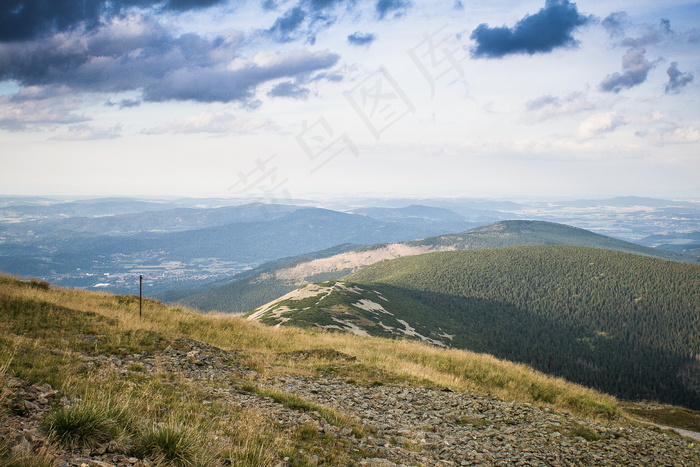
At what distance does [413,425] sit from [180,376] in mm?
7648

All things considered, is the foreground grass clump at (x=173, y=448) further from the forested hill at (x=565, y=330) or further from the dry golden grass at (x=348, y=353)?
the forested hill at (x=565, y=330)

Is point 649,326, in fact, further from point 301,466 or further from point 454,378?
point 301,466

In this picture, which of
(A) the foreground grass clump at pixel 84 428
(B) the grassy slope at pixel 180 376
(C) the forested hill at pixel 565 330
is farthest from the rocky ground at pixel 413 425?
(C) the forested hill at pixel 565 330

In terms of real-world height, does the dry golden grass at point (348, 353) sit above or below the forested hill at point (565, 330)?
above

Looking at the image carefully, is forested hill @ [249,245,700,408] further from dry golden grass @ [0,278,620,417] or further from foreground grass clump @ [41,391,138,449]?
foreground grass clump @ [41,391,138,449]

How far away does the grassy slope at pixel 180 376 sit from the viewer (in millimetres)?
8031

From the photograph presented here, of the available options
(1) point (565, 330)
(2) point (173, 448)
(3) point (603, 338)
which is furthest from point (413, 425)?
(3) point (603, 338)

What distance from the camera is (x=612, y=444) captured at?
1181cm

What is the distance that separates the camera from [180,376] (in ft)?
43.3

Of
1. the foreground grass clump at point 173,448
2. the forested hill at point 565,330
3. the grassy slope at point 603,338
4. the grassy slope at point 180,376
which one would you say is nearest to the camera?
the foreground grass clump at point 173,448

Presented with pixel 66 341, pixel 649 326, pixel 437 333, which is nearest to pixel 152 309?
pixel 66 341

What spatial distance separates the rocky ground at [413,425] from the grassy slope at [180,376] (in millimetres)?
586

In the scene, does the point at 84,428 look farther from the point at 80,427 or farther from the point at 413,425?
the point at 413,425

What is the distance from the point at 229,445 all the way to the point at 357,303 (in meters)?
116
